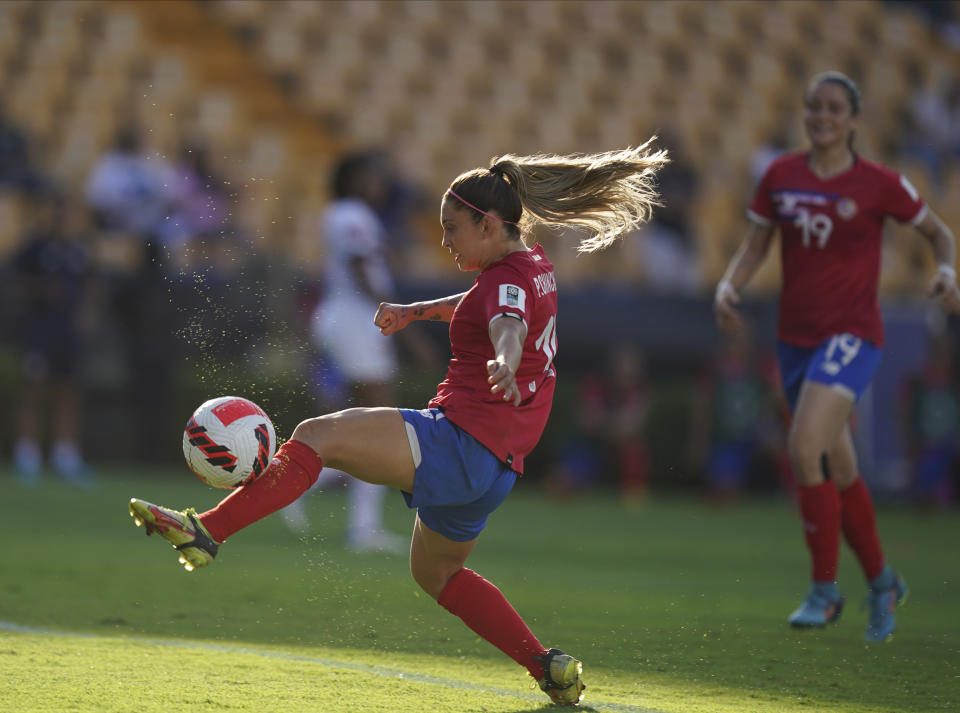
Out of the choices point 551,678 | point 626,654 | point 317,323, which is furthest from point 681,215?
point 551,678

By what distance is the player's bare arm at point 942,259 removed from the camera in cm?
584

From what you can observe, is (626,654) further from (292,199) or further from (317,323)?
(292,199)

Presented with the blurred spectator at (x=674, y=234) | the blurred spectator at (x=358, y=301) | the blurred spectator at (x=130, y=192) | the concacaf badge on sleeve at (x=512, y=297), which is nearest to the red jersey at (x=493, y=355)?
the concacaf badge on sleeve at (x=512, y=297)

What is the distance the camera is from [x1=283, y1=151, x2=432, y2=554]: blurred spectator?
827cm

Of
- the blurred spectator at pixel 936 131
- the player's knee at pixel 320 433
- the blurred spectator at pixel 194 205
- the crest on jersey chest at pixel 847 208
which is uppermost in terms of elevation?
the blurred spectator at pixel 936 131

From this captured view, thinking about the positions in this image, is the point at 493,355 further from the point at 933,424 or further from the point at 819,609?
the point at 933,424

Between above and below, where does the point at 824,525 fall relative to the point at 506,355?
below

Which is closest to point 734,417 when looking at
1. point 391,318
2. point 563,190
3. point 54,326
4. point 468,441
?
point 54,326

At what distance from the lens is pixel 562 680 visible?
13.8 feet

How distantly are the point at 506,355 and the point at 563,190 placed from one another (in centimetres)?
105

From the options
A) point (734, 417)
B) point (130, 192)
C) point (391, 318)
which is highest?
point (130, 192)

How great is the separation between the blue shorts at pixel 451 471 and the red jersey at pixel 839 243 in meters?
2.42

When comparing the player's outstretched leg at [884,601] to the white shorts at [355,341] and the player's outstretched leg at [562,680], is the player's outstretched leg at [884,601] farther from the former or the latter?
the white shorts at [355,341]

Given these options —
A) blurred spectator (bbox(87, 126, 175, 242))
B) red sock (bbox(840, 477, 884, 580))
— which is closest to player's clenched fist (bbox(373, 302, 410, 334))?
red sock (bbox(840, 477, 884, 580))
